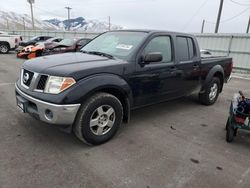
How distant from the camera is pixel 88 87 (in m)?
2.78

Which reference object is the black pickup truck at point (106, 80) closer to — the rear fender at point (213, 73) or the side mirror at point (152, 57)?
the side mirror at point (152, 57)

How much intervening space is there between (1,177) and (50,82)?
1.21 metres

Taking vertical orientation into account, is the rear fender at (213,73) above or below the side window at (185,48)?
below

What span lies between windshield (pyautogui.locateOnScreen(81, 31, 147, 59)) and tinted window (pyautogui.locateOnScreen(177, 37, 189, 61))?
0.94m

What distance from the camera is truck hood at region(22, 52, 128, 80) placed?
2.74m

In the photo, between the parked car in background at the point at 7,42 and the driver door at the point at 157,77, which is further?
the parked car in background at the point at 7,42

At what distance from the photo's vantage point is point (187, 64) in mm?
4359

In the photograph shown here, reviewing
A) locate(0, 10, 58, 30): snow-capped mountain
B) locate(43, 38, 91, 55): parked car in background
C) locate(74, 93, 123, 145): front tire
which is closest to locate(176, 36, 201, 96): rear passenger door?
locate(74, 93, 123, 145): front tire

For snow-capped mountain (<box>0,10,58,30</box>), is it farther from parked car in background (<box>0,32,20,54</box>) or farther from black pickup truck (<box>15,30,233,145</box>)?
black pickup truck (<box>15,30,233,145</box>)

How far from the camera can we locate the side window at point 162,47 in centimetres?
367

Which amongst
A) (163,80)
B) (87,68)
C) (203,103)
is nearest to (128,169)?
(87,68)

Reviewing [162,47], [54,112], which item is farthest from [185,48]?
[54,112]

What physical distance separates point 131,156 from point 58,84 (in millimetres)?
1369

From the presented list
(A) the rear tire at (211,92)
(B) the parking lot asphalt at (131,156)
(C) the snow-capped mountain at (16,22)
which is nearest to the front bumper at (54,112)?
(B) the parking lot asphalt at (131,156)
